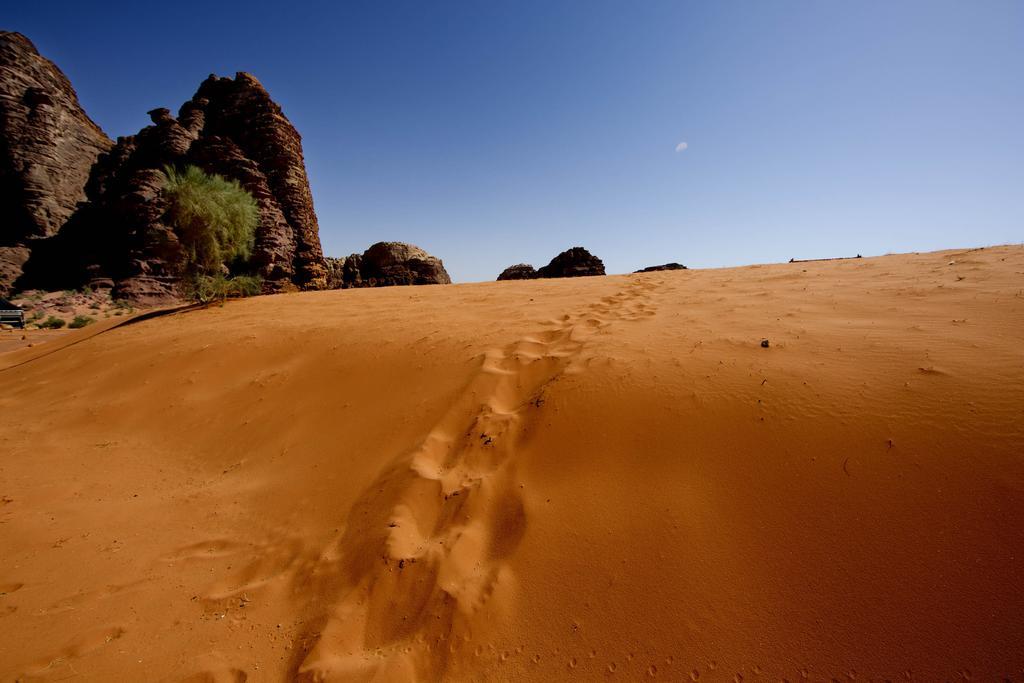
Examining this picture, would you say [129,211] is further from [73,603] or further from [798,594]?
[798,594]

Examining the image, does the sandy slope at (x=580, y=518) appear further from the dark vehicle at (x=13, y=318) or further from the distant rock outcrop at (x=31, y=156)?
the distant rock outcrop at (x=31, y=156)

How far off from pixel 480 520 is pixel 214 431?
2935 mm

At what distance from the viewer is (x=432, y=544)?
6.07 feet

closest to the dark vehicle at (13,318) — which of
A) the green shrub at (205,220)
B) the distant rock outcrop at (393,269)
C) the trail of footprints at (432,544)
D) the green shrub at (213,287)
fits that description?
the green shrub at (205,220)

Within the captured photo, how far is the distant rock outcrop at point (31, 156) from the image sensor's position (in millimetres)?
20469

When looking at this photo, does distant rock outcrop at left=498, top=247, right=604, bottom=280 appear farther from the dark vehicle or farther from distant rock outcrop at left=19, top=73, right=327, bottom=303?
the dark vehicle

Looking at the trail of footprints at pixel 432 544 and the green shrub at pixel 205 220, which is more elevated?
the green shrub at pixel 205 220

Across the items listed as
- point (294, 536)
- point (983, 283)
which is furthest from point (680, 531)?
point (983, 283)

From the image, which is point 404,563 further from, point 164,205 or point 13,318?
point 164,205

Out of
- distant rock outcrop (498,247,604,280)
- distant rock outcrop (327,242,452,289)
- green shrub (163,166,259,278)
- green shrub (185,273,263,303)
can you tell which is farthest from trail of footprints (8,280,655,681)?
distant rock outcrop (327,242,452,289)

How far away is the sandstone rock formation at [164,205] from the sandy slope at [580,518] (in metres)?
18.2

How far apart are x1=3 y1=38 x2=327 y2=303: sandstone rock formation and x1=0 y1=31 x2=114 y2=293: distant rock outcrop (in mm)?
149

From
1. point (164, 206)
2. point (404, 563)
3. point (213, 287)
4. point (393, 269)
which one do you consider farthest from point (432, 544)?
point (164, 206)

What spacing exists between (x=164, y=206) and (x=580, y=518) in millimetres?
23278
